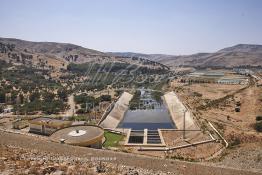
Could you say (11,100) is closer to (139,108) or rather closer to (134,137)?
(139,108)

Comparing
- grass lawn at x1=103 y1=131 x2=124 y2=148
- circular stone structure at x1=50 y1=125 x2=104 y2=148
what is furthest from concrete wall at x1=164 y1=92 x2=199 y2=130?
circular stone structure at x1=50 y1=125 x2=104 y2=148

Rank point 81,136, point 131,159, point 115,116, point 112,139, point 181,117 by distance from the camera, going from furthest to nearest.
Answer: point 115,116 < point 181,117 < point 112,139 < point 81,136 < point 131,159

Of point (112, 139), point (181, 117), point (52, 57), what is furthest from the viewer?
point (52, 57)

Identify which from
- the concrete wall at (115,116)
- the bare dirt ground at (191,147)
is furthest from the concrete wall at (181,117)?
the concrete wall at (115,116)

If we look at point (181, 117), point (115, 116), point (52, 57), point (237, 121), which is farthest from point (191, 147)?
point (52, 57)

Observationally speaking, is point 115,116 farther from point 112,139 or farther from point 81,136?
point 81,136


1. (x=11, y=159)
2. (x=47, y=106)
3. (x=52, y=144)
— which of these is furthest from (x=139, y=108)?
(x=11, y=159)

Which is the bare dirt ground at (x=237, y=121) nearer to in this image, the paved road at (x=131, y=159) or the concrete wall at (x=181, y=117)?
the concrete wall at (x=181, y=117)

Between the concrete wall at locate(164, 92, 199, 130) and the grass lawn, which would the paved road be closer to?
the grass lawn

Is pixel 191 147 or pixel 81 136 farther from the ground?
pixel 81 136
